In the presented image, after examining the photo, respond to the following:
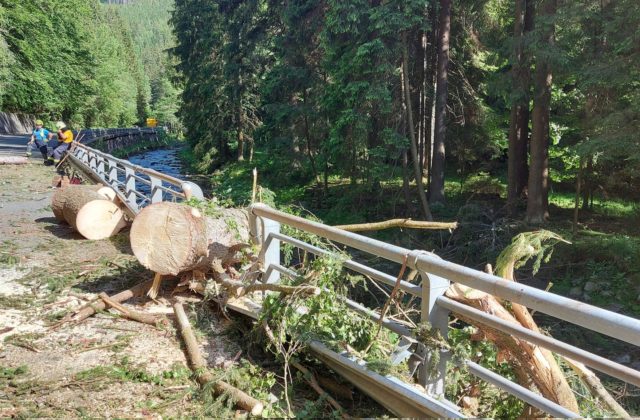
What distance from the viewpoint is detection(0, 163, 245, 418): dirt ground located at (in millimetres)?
3438

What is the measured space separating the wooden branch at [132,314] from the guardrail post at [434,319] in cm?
286

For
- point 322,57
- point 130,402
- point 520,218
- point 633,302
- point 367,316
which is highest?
point 322,57

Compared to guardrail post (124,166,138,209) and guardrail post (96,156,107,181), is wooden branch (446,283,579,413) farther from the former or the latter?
guardrail post (96,156,107,181)

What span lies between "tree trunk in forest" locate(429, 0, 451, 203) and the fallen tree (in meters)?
12.7

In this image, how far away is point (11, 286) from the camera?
19.2ft

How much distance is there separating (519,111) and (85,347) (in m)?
17.0

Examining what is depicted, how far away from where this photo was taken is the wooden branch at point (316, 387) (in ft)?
11.1

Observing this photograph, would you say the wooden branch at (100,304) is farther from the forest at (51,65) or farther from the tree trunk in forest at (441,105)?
the forest at (51,65)

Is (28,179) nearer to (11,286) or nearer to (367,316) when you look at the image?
(11,286)

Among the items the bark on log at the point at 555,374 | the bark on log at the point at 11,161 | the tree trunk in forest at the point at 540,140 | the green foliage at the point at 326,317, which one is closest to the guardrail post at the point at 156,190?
the green foliage at the point at 326,317

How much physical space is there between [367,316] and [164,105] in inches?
3825

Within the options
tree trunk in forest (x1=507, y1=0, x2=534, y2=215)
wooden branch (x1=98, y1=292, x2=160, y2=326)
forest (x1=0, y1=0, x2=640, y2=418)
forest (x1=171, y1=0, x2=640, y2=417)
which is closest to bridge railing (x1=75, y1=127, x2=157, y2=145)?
forest (x1=0, y1=0, x2=640, y2=418)

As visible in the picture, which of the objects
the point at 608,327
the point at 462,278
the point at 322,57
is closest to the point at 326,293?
the point at 462,278

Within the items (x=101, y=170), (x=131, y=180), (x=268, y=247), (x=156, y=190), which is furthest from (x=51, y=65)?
(x=268, y=247)
